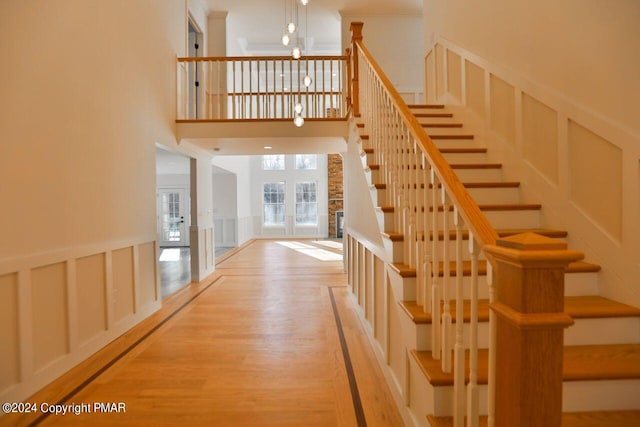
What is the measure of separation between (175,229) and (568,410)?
11.8 m

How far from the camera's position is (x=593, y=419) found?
1458mm

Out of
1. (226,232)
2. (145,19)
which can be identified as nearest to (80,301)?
(145,19)

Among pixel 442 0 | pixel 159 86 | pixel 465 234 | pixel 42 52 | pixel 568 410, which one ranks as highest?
pixel 442 0

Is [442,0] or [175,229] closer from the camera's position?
[442,0]

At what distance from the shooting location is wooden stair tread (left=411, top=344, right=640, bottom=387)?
1.48 metres

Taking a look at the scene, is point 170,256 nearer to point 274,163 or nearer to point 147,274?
Answer: point 147,274

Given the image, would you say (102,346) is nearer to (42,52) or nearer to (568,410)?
(42,52)

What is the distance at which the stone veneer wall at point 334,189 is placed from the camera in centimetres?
1322

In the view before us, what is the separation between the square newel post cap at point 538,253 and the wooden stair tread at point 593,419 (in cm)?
90

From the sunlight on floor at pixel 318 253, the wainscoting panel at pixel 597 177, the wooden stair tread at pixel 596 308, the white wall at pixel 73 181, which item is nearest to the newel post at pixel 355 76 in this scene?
the wainscoting panel at pixel 597 177

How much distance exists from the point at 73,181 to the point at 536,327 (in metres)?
3.11

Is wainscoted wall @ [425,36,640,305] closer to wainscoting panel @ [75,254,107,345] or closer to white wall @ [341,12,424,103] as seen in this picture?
wainscoting panel @ [75,254,107,345]

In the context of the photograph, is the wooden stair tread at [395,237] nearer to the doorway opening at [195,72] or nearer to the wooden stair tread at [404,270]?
the wooden stair tread at [404,270]

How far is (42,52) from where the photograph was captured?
242 cm
